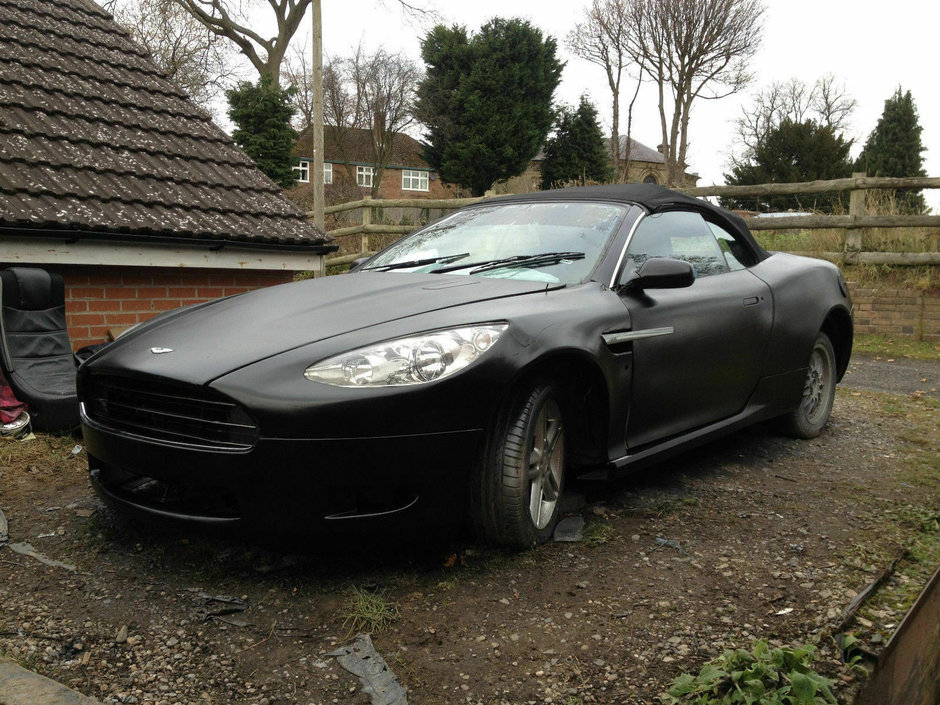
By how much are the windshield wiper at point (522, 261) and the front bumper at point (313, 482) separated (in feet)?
3.67

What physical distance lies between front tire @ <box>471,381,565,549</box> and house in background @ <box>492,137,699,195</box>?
67.7 ft

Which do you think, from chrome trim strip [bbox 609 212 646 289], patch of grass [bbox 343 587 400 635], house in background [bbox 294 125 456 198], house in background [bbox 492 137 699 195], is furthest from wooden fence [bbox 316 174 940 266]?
house in background [bbox 294 125 456 198]

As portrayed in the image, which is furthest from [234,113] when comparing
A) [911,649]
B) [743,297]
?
[911,649]

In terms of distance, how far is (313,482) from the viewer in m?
2.57

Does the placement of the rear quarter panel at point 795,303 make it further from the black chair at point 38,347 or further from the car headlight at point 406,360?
the black chair at point 38,347

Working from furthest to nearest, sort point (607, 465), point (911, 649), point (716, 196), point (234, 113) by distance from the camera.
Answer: point (234, 113), point (716, 196), point (607, 465), point (911, 649)

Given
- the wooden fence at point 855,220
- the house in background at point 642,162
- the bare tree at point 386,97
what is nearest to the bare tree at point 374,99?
the bare tree at point 386,97

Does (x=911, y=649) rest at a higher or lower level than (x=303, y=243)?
lower

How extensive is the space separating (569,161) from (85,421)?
1521 inches

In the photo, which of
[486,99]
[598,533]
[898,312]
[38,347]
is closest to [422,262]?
[598,533]

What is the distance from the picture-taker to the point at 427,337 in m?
2.78

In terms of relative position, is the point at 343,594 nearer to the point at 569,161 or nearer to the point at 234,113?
the point at 234,113

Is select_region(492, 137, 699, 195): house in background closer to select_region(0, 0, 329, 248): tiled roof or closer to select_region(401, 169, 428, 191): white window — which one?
select_region(401, 169, 428, 191): white window

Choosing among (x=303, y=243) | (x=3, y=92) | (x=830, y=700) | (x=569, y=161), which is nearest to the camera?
(x=830, y=700)
